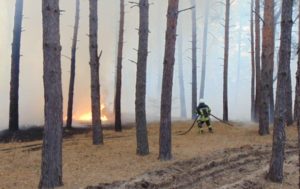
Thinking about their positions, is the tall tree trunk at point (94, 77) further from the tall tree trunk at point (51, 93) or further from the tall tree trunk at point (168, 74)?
the tall tree trunk at point (51, 93)

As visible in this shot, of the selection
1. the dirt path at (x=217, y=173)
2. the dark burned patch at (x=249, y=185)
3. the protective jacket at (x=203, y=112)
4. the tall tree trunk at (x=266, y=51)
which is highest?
the tall tree trunk at (x=266, y=51)

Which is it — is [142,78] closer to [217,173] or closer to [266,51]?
[217,173]

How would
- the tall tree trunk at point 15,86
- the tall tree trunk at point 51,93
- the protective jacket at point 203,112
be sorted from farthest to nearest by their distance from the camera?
the tall tree trunk at point 15,86 → the protective jacket at point 203,112 → the tall tree trunk at point 51,93

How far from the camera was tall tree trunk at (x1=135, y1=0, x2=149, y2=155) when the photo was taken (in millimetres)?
12977

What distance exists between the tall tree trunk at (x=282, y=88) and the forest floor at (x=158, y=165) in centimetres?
52

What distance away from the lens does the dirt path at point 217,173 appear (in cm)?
995

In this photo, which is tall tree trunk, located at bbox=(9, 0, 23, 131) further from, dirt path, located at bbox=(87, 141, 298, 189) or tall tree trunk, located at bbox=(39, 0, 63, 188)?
tall tree trunk, located at bbox=(39, 0, 63, 188)

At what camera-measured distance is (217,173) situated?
37.0ft


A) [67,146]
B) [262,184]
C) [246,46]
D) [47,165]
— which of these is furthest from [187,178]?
[246,46]

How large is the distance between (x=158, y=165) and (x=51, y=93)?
12.9ft

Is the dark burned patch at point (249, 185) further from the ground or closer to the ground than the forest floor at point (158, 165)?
closer to the ground

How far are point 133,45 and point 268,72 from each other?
27555mm

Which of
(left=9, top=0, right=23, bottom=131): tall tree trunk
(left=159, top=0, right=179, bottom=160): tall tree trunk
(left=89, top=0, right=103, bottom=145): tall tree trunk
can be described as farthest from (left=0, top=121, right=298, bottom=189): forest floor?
(left=9, top=0, right=23, bottom=131): tall tree trunk

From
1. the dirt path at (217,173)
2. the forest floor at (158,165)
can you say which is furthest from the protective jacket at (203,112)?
the dirt path at (217,173)
